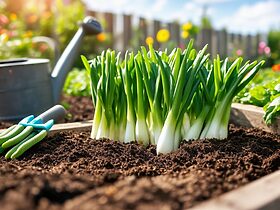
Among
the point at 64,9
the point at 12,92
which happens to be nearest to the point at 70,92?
the point at 12,92

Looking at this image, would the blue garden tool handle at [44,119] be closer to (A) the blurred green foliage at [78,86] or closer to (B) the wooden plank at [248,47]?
(A) the blurred green foliage at [78,86]

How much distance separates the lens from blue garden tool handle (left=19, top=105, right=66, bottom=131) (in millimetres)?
1764

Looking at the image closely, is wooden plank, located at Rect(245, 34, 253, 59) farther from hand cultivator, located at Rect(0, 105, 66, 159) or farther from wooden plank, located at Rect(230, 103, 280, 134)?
hand cultivator, located at Rect(0, 105, 66, 159)

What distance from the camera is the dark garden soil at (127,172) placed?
88cm

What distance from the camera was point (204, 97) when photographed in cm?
175

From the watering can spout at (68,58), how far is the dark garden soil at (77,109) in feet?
0.65

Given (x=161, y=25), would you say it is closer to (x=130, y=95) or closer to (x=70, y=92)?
(x=70, y=92)

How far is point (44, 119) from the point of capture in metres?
1.86

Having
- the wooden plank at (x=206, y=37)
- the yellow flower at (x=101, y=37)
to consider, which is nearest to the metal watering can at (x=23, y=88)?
the yellow flower at (x=101, y=37)

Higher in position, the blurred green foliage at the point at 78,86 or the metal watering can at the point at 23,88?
the metal watering can at the point at 23,88

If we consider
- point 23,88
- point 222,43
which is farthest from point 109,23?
point 23,88

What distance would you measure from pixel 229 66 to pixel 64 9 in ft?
19.2

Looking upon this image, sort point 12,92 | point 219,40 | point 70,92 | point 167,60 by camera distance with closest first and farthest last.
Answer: point 167,60
point 12,92
point 70,92
point 219,40

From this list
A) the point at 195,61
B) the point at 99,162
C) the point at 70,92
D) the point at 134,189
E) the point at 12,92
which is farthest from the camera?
the point at 70,92
